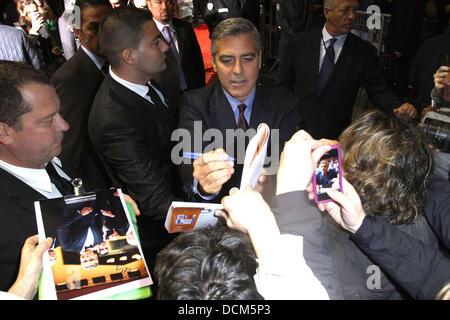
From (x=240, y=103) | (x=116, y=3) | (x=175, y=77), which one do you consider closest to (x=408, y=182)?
(x=240, y=103)

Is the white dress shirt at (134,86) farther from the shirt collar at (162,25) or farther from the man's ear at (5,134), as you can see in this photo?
the shirt collar at (162,25)

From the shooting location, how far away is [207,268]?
927 millimetres

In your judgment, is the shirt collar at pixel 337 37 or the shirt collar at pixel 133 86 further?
the shirt collar at pixel 337 37

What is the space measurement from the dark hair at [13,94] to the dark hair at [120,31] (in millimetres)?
824

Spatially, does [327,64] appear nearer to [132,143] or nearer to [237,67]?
[237,67]

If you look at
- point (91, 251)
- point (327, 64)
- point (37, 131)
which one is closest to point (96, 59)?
point (37, 131)

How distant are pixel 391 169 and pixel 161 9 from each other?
3021 millimetres

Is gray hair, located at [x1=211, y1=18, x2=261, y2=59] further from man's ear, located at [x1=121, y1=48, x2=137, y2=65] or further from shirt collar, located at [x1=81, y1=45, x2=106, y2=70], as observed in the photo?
shirt collar, located at [x1=81, y1=45, x2=106, y2=70]

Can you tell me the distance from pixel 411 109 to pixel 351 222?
1.59m

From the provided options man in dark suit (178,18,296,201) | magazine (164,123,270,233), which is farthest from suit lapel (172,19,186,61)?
magazine (164,123,270,233)

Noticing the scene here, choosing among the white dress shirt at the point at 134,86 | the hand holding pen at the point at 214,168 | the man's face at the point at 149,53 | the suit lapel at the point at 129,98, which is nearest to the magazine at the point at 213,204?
the hand holding pen at the point at 214,168

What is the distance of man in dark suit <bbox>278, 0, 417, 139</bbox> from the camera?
3033 mm

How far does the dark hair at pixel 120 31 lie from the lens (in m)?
2.27

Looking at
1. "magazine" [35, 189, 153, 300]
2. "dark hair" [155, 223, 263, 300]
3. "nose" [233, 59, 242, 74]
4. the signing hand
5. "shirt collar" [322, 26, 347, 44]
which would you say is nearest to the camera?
"dark hair" [155, 223, 263, 300]
